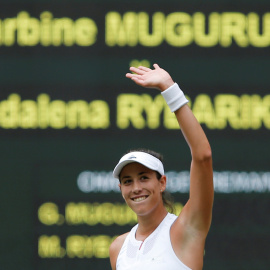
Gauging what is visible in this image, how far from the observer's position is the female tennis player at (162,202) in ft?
7.64

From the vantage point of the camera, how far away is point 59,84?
423 cm

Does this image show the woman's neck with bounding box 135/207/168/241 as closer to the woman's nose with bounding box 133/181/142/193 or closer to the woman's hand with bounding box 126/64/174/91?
the woman's nose with bounding box 133/181/142/193

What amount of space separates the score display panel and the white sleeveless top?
→ 5.13 ft

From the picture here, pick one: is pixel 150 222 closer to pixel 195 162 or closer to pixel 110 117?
pixel 195 162

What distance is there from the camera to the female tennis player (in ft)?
7.64

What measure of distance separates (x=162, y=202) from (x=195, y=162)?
318mm

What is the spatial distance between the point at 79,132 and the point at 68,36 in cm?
57

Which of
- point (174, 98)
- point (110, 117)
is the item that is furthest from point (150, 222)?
point (110, 117)

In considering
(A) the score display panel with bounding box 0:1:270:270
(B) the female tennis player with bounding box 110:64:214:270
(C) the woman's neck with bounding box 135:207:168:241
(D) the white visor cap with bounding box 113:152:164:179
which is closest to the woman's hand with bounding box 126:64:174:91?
(B) the female tennis player with bounding box 110:64:214:270

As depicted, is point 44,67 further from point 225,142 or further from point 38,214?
point 225,142

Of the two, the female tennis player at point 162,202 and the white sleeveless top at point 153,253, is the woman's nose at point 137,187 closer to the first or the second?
the female tennis player at point 162,202

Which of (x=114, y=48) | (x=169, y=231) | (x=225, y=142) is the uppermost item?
(x=114, y=48)

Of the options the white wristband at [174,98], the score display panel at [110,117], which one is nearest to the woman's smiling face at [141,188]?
the white wristband at [174,98]

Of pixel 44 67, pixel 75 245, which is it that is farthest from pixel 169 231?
pixel 44 67
